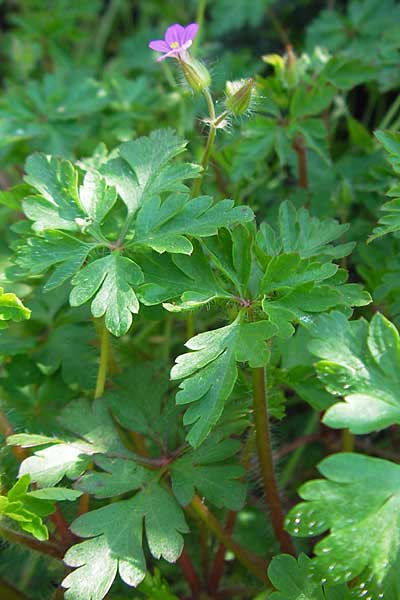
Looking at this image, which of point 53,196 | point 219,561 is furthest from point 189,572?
point 53,196

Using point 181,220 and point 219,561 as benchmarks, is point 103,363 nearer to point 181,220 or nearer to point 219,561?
point 181,220

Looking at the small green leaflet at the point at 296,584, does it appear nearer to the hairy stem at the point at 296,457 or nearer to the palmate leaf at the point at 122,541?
the palmate leaf at the point at 122,541

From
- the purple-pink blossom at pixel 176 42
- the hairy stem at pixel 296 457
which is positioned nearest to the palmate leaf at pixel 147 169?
the purple-pink blossom at pixel 176 42

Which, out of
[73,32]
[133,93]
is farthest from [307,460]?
[73,32]

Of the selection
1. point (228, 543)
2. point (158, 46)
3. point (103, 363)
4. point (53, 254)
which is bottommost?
point (228, 543)

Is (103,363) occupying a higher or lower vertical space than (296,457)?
higher
